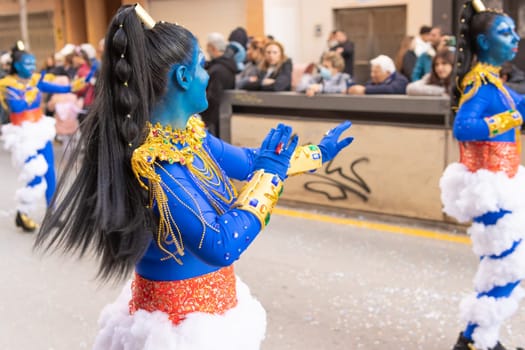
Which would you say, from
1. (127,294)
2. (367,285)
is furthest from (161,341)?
(367,285)

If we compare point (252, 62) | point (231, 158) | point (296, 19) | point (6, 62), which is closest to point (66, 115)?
point (6, 62)

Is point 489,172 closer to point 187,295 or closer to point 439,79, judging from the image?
point 187,295

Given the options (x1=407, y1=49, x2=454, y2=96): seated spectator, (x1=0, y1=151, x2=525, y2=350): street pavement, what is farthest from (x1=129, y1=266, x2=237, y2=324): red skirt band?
(x1=407, y1=49, x2=454, y2=96): seated spectator

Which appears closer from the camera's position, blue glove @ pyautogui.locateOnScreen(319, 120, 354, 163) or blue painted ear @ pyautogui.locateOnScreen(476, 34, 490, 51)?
blue glove @ pyautogui.locateOnScreen(319, 120, 354, 163)

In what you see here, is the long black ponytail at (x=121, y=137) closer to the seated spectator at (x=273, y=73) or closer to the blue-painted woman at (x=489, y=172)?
the blue-painted woman at (x=489, y=172)

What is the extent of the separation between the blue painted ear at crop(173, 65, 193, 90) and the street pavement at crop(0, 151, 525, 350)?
1.58m

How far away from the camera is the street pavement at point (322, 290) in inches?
159

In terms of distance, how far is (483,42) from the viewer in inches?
136

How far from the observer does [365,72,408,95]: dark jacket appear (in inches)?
264

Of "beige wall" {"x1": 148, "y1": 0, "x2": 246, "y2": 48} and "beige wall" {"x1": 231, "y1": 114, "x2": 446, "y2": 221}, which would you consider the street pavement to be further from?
"beige wall" {"x1": 148, "y1": 0, "x2": 246, "y2": 48}

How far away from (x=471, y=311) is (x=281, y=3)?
1108 centimetres

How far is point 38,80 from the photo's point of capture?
644cm

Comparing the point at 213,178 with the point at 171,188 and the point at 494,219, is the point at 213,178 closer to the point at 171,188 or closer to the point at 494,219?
the point at 171,188

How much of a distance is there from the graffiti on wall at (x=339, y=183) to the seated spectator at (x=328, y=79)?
84 centimetres
